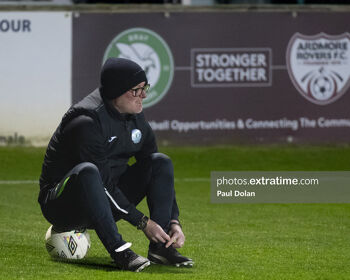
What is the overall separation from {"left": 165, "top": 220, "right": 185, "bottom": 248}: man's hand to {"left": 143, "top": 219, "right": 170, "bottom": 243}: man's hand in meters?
0.06

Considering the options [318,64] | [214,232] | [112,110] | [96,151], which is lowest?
[214,232]

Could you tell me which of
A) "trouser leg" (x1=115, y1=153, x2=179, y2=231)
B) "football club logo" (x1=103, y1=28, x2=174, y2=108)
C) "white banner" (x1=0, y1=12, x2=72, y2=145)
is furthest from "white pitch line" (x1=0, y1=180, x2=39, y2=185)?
"trouser leg" (x1=115, y1=153, x2=179, y2=231)

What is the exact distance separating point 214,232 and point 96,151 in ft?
8.00

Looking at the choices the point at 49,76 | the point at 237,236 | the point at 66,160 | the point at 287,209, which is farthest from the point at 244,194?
the point at 66,160

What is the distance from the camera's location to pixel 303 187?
1153 centimetres

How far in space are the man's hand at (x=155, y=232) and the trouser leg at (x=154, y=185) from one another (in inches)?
5.4

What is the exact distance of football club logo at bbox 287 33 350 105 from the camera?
544 inches

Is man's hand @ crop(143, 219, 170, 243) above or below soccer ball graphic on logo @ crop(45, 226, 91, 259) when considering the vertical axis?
above

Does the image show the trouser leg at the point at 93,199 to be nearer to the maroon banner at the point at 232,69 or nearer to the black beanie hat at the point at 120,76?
the black beanie hat at the point at 120,76

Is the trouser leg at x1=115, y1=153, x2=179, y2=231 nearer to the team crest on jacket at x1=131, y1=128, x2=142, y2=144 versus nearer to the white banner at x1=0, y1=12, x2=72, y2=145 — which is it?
the team crest on jacket at x1=131, y1=128, x2=142, y2=144

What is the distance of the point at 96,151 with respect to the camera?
6.15 metres

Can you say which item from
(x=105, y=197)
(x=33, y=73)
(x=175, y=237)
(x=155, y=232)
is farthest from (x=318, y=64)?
(x=105, y=197)

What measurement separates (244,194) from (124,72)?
4.83 m

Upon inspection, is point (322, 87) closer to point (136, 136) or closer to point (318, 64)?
point (318, 64)
